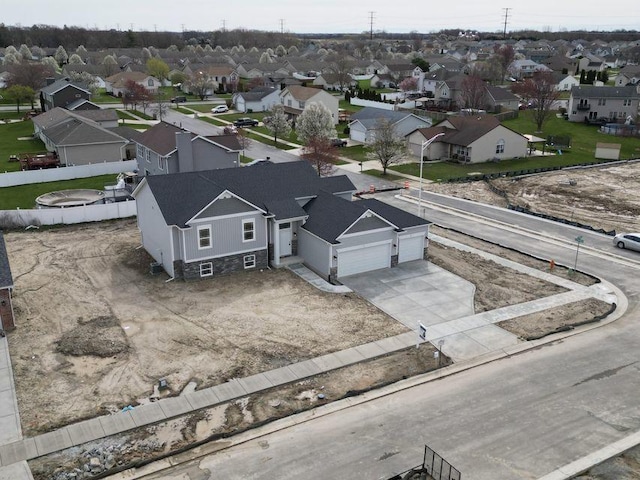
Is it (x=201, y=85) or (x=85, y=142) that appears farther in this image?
(x=201, y=85)

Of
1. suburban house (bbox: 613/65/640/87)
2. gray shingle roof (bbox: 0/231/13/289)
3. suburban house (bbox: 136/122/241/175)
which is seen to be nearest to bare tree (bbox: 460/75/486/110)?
suburban house (bbox: 613/65/640/87)

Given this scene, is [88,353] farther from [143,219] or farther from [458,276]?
[458,276]

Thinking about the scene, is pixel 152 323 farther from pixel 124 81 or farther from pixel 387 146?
pixel 124 81

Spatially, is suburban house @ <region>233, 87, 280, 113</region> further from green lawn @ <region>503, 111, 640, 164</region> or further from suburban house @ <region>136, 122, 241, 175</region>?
suburban house @ <region>136, 122, 241, 175</region>

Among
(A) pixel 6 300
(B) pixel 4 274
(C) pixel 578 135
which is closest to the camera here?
(A) pixel 6 300

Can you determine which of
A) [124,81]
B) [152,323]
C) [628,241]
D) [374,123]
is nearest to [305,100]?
[374,123]

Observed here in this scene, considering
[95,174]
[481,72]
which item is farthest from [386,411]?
[481,72]
